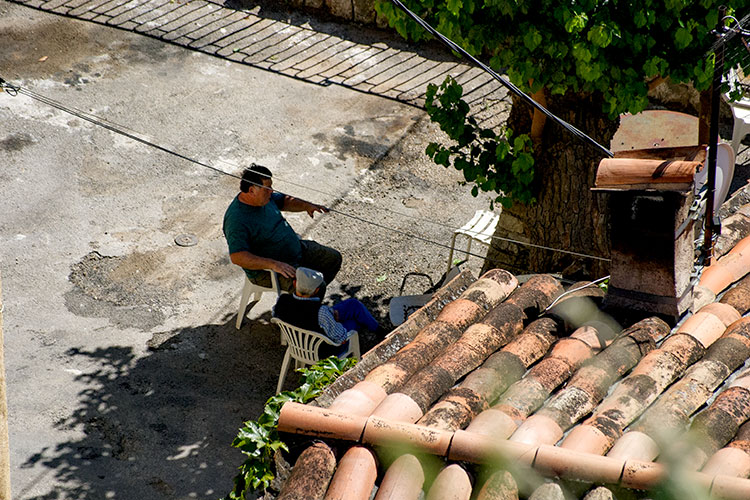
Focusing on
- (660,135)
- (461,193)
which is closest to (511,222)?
(660,135)

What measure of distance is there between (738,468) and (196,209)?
21.7 ft

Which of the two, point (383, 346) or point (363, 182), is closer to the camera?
point (383, 346)

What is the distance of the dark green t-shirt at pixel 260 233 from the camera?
23.4ft

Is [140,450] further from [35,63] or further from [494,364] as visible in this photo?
[35,63]

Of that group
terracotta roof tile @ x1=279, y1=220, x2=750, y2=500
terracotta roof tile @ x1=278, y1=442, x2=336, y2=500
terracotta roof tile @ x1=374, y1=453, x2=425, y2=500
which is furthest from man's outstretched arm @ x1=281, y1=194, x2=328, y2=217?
terracotta roof tile @ x1=374, y1=453, x2=425, y2=500

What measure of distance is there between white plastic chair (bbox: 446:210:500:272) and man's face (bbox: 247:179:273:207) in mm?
1644

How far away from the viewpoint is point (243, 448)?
4.28m

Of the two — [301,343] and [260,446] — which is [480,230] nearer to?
[301,343]

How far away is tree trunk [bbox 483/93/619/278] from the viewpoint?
6445 millimetres

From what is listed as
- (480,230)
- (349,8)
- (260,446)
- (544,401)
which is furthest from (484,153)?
(349,8)

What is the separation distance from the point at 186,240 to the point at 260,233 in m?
1.76

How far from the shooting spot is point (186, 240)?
28.7ft

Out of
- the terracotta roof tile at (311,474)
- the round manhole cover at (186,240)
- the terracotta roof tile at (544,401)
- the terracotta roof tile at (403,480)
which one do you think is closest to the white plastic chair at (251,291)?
the round manhole cover at (186,240)

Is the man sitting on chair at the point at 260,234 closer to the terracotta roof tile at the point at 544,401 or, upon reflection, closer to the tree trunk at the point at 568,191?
the tree trunk at the point at 568,191
